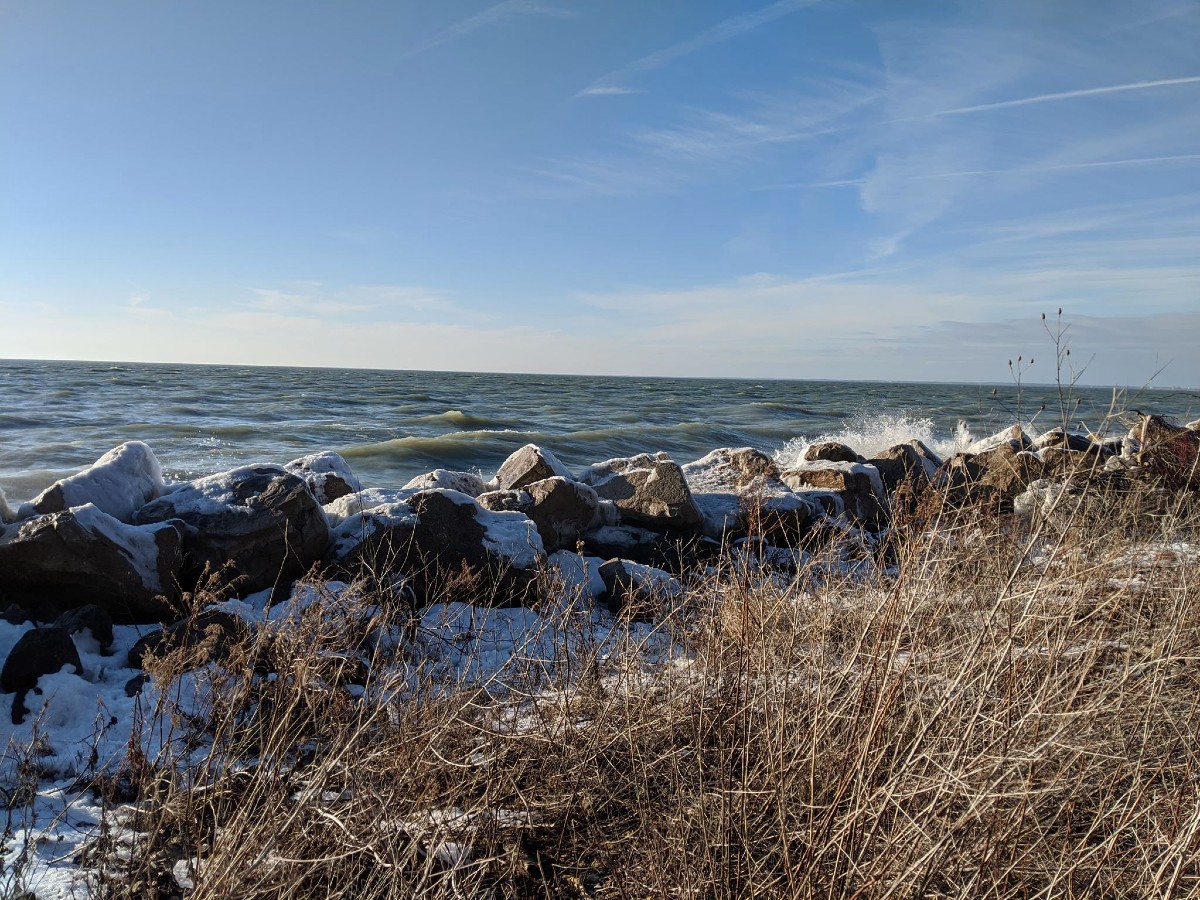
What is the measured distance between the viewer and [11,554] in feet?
15.7

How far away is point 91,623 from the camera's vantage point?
14.4ft

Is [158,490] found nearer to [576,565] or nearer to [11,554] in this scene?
[11,554]

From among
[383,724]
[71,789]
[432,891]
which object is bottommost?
[71,789]

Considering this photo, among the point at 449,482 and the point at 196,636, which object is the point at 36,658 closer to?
the point at 196,636

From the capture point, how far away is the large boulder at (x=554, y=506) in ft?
23.4

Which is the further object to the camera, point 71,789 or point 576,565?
point 576,565

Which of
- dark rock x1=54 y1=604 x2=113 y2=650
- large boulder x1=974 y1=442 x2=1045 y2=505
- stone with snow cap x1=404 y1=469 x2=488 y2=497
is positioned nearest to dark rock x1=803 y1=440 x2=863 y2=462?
large boulder x1=974 y1=442 x2=1045 y2=505

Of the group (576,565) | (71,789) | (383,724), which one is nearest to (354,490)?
(576,565)

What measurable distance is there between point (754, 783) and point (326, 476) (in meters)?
6.02

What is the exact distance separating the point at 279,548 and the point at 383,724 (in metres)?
3.14

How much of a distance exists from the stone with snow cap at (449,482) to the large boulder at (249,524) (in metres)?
1.31

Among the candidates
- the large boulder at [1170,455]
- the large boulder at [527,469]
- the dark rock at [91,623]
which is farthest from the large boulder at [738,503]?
the dark rock at [91,623]

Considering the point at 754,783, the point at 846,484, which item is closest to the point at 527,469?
the point at 846,484

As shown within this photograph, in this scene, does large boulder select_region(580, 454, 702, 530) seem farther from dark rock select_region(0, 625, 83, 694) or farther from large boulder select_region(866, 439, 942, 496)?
dark rock select_region(0, 625, 83, 694)
